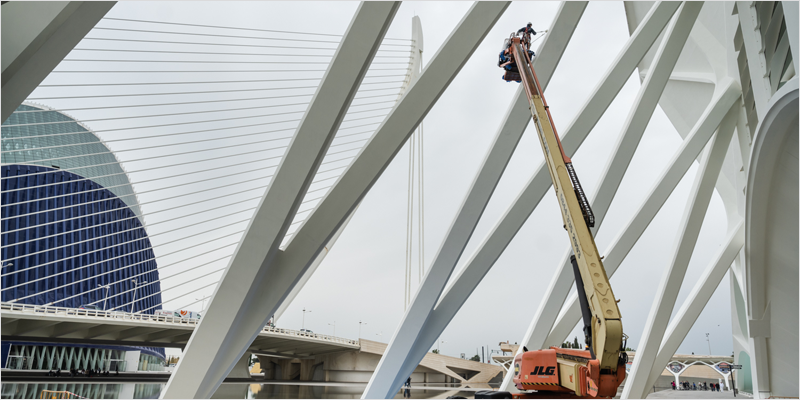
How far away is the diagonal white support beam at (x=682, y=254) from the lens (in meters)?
9.73

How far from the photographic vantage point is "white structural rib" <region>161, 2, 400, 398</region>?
338 cm

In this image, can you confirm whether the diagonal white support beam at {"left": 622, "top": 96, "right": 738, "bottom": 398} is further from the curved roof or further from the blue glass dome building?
the curved roof

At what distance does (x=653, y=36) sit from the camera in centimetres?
755

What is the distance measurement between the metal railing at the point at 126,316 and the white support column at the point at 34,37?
1783cm

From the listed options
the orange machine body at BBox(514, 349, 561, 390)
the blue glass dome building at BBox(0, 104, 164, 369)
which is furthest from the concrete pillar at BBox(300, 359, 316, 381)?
the orange machine body at BBox(514, 349, 561, 390)

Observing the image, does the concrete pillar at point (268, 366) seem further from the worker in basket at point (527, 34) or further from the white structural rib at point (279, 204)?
the white structural rib at point (279, 204)

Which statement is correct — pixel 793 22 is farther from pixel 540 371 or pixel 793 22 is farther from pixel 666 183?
pixel 666 183

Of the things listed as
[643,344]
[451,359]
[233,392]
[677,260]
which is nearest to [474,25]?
[677,260]

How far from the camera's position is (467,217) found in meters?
6.64

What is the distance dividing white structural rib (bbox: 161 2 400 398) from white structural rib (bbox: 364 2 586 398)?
3515 millimetres

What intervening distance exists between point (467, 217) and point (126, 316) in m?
34.7

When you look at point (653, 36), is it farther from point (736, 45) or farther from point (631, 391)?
point (631, 391)

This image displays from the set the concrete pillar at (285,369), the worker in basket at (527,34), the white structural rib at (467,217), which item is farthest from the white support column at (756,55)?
the concrete pillar at (285,369)

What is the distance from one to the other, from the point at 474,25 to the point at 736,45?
27.5 feet
